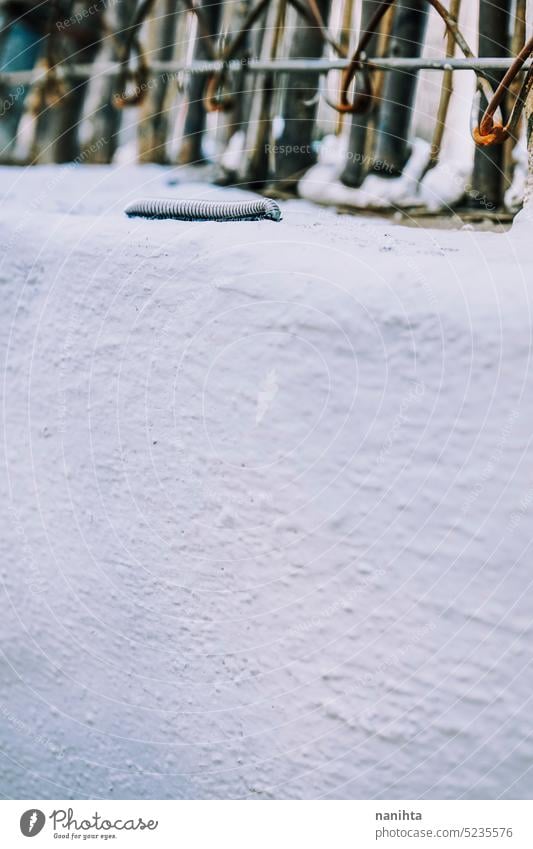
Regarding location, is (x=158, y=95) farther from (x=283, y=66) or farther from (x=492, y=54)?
(x=492, y=54)

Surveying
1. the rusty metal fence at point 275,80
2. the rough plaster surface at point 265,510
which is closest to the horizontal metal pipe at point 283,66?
the rusty metal fence at point 275,80

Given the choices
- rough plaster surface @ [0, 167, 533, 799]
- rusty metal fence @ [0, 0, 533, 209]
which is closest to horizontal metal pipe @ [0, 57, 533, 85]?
rusty metal fence @ [0, 0, 533, 209]

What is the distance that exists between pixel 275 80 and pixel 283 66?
30 millimetres

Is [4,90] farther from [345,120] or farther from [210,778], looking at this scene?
[210,778]

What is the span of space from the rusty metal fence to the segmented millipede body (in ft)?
0.55

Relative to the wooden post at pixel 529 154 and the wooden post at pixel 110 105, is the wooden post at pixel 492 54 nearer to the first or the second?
the wooden post at pixel 529 154

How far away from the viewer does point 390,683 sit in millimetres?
698

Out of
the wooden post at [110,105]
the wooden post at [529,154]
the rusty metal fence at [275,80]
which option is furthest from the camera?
the wooden post at [110,105]

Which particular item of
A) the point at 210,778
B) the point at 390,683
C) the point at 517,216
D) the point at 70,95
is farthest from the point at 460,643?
the point at 70,95

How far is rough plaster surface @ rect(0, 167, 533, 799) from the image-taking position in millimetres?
659

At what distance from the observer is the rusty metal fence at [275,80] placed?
872mm

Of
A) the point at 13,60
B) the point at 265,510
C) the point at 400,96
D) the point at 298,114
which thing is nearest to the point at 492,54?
the point at 400,96

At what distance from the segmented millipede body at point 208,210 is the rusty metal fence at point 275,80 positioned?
0.17 meters

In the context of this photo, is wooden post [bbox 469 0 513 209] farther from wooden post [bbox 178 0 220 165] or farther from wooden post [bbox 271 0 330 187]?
wooden post [bbox 178 0 220 165]
